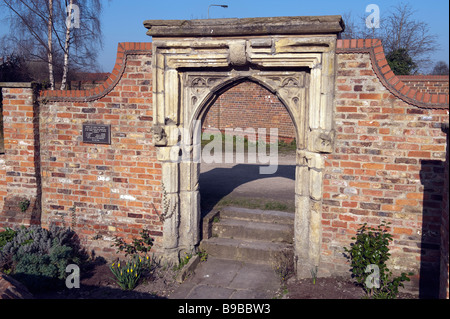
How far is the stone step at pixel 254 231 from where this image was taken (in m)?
6.58

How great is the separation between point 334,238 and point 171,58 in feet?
11.3

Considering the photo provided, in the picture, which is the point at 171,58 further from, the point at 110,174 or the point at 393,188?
the point at 393,188

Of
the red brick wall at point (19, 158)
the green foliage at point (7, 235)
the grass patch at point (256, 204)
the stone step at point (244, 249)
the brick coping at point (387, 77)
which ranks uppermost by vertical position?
the brick coping at point (387, 77)

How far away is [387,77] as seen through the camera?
4965 mm

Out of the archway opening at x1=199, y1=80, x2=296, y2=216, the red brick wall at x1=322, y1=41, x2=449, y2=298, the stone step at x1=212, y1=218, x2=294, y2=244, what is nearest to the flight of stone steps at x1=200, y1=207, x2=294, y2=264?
the stone step at x1=212, y1=218, x2=294, y2=244

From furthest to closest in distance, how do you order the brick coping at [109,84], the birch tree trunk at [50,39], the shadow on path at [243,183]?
the birch tree trunk at [50,39] < the shadow on path at [243,183] < the brick coping at [109,84]

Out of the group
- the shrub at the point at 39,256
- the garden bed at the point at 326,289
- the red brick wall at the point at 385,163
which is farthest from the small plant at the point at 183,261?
the red brick wall at the point at 385,163

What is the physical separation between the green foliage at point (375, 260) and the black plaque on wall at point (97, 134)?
388 cm

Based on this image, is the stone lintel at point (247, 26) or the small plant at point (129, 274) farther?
the small plant at point (129, 274)

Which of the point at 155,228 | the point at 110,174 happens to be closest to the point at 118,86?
the point at 110,174

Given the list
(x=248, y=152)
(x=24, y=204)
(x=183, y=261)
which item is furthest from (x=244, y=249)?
(x=248, y=152)

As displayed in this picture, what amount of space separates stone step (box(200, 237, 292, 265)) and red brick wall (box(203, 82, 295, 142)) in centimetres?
1168

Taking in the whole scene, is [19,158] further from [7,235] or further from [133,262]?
[133,262]

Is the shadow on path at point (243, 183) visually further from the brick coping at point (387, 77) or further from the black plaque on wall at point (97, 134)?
the brick coping at point (387, 77)
